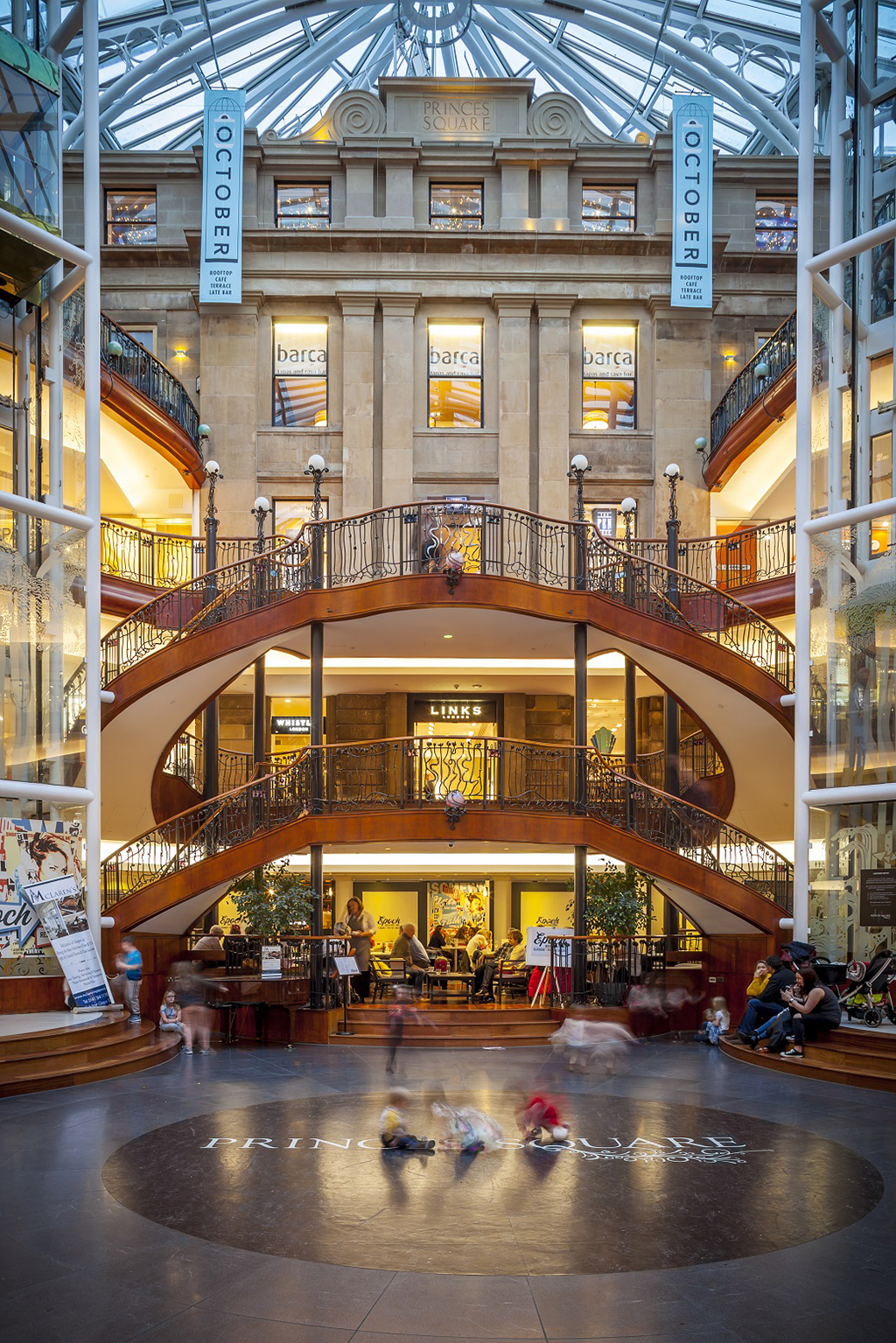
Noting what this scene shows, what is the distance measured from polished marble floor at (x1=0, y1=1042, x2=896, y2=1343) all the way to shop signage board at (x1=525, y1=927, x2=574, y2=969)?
552 cm

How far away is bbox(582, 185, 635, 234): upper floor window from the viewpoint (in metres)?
26.5

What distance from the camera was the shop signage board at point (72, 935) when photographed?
15.0 metres

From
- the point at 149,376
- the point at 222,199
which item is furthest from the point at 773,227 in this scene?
the point at 149,376

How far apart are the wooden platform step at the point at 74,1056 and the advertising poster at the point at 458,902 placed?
431 inches

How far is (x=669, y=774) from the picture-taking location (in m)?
21.5

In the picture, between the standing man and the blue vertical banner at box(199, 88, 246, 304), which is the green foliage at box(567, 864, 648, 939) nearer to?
the standing man

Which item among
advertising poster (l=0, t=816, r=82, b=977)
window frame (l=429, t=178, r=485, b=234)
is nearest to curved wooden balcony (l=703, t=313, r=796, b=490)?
window frame (l=429, t=178, r=485, b=234)

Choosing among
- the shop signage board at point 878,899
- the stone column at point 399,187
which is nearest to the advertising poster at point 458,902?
the shop signage board at point 878,899

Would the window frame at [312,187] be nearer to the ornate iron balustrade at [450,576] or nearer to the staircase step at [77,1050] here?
the ornate iron balustrade at [450,576]

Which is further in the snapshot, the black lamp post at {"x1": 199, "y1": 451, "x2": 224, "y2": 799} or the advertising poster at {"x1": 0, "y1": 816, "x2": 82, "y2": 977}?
the black lamp post at {"x1": 199, "y1": 451, "x2": 224, "y2": 799}

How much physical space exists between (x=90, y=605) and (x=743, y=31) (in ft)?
71.9

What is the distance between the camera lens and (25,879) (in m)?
14.8

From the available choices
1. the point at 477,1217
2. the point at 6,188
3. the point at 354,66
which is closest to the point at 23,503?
the point at 6,188

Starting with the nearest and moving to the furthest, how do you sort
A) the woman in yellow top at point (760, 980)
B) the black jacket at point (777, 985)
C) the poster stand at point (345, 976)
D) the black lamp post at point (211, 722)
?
the black jacket at point (777, 985) → the woman in yellow top at point (760, 980) → the poster stand at point (345, 976) → the black lamp post at point (211, 722)
